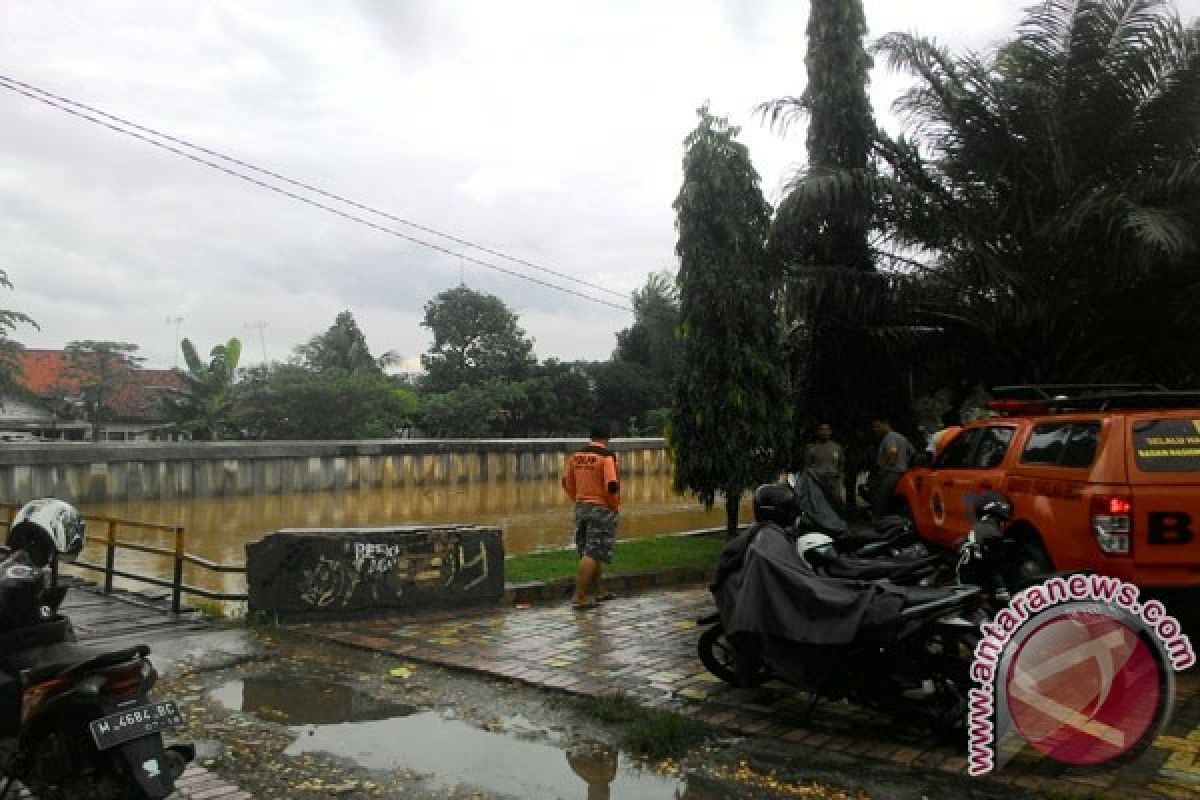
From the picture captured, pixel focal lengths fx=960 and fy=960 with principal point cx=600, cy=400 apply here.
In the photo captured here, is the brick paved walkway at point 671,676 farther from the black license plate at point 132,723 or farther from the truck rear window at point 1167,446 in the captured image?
the black license plate at point 132,723

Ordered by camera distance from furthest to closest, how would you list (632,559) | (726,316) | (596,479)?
(726,316) → (632,559) → (596,479)

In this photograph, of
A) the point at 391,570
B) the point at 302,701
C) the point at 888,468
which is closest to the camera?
the point at 302,701

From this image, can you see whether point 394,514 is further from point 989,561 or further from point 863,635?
point 863,635

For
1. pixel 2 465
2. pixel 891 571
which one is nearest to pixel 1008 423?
pixel 891 571

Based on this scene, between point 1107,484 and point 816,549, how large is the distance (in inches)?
86.2

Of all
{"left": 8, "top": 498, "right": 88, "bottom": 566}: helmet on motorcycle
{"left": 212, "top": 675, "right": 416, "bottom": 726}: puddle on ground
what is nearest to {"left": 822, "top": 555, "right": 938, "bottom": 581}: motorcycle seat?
{"left": 212, "top": 675, "right": 416, "bottom": 726}: puddle on ground

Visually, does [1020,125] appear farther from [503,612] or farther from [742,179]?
[503,612]

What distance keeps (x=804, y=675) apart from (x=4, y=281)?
29.3 m

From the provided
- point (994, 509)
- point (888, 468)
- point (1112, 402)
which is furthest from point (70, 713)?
point (888, 468)

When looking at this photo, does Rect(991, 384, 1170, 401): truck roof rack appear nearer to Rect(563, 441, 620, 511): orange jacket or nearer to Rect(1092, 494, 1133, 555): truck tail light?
Rect(1092, 494, 1133, 555): truck tail light

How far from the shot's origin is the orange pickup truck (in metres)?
5.91

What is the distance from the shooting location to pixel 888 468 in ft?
36.2

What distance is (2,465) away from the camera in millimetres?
19609

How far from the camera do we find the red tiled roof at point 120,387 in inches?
1599
